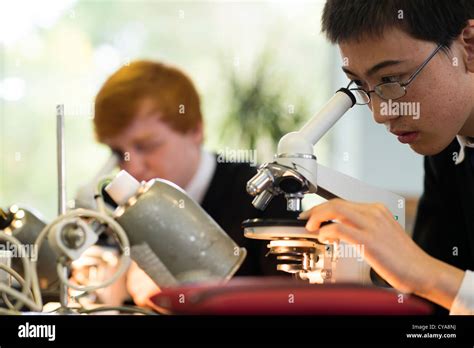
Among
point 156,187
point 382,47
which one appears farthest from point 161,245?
point 382,47

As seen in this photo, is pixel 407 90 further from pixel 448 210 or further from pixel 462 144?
pixel 448 210

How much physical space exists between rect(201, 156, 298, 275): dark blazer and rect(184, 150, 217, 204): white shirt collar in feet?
0.04

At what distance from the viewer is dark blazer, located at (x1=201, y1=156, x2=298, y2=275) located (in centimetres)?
136

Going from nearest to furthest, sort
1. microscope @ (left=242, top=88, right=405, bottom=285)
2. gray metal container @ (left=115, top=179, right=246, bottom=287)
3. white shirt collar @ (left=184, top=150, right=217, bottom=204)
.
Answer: gray metal container @ (left=115, top=179, right=246, bottom=287) < microscope @ (left=242, top=88, right=405, bottom=285) < white shirt collar @ (left=184, top=150, right=217, bottom=204)

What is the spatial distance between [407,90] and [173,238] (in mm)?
477

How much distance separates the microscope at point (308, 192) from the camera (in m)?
1.03

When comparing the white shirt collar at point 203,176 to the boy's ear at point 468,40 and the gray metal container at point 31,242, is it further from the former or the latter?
the boy's ear at point 468,40

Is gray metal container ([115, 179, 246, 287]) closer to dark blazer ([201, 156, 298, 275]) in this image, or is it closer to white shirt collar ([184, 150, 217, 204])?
dark blazer ([201, 156, 298, 275])

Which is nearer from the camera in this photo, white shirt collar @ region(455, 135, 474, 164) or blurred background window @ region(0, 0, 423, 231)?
white shirt collar @ region(455, 135, 474, 164)

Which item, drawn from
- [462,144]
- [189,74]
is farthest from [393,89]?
[189,74]

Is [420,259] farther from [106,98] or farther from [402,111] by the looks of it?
[106,98]

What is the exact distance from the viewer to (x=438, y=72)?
119 centimetres

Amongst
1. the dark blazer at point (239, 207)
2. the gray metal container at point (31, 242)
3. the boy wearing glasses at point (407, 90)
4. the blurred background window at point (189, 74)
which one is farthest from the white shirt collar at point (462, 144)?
the gray metal container at point (31, 242)

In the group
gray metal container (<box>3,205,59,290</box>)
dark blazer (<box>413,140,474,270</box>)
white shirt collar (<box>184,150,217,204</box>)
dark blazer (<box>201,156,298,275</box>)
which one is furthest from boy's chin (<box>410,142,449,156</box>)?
gray metal container (<box>3,205,59,290</box>)
